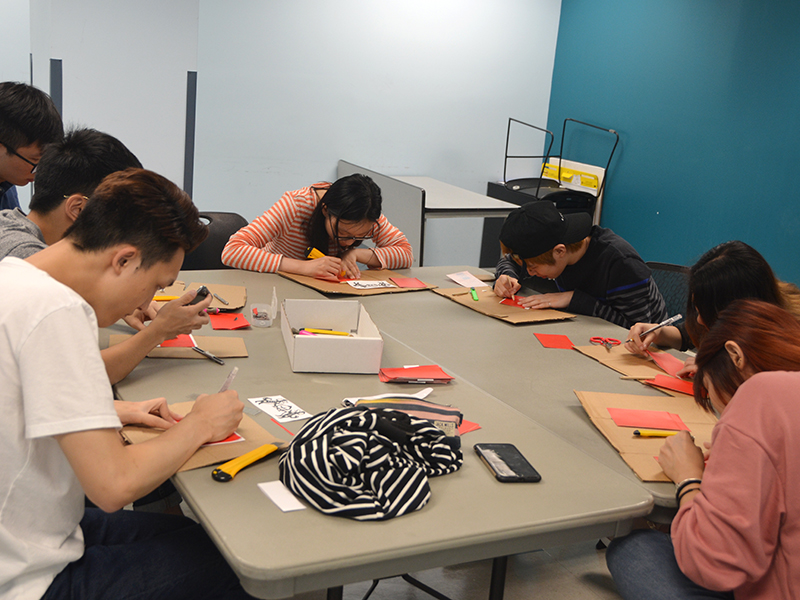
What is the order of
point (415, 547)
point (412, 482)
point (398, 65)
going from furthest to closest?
point (398, 65), point (412, 482), point (415, 547)

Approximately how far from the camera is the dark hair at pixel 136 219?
98 centimetres

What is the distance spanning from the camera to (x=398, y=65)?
474 centimetres

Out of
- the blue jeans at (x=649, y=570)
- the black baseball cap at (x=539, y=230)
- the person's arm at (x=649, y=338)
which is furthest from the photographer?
the black baseball cap at (x=539, y=230)

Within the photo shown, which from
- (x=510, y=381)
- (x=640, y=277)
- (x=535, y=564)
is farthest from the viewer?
(x=640, y=277)

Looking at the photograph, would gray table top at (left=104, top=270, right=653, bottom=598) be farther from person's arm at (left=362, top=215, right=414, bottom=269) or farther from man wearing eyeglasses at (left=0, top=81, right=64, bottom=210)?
person's arm at (left=362, top=215, right=414, bottom=269)

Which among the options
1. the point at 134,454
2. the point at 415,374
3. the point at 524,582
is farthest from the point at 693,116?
the point at 134,454

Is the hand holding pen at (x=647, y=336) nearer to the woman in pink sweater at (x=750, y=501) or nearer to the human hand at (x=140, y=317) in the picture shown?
the woman in pink sweater at (x=750, y=501)

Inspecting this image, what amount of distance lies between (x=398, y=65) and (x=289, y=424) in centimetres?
403

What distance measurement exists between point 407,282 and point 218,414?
53.6 inches

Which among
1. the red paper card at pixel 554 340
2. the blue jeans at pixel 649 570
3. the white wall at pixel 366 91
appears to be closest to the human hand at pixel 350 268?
the red paper card at pixel 554 340

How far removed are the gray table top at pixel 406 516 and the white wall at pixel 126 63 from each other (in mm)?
3178

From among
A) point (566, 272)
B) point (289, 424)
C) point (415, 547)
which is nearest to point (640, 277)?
point (566, 272)

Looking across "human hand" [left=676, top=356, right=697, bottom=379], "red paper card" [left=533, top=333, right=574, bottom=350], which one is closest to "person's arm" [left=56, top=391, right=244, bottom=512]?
"red paper card" [left=533, top=333, right=574, bottom=350]

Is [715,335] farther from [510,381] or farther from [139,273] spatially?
[139,273]
